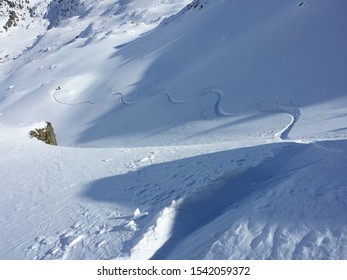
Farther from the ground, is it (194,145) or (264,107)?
(194,145)

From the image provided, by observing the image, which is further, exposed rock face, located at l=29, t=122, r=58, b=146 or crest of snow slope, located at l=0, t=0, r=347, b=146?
exposed rock face, located at l=29, t=122, r=58, b=146

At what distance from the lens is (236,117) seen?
9258 mm

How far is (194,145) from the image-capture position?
6.93m

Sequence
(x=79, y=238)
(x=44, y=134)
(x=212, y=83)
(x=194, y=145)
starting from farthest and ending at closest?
(x=212, y=83) → (x=44, y=134) → (x=194, y=145) → (x=79, y=238)

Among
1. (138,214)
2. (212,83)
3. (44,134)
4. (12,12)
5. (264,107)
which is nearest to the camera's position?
(138,214)

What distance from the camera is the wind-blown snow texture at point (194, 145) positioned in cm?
345

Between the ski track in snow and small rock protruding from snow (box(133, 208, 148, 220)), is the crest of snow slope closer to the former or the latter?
the ski track in snow

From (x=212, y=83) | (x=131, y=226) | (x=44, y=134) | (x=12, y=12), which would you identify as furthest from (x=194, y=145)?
(x=12, y=12)

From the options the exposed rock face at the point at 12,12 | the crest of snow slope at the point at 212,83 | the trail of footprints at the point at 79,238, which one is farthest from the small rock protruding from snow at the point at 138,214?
the exposed rock face at the point at 12,12

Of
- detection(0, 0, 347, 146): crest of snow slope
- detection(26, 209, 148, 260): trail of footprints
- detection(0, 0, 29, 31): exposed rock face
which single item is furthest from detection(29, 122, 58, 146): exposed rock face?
detection(0, 0, 29, 31): exposed rock face

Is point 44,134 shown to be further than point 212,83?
No

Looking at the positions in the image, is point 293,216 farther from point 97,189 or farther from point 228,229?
point 97,189

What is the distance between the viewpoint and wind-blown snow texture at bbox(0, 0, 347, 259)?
11.3 ft

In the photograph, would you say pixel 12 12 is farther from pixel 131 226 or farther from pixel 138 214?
pixel 131 226
